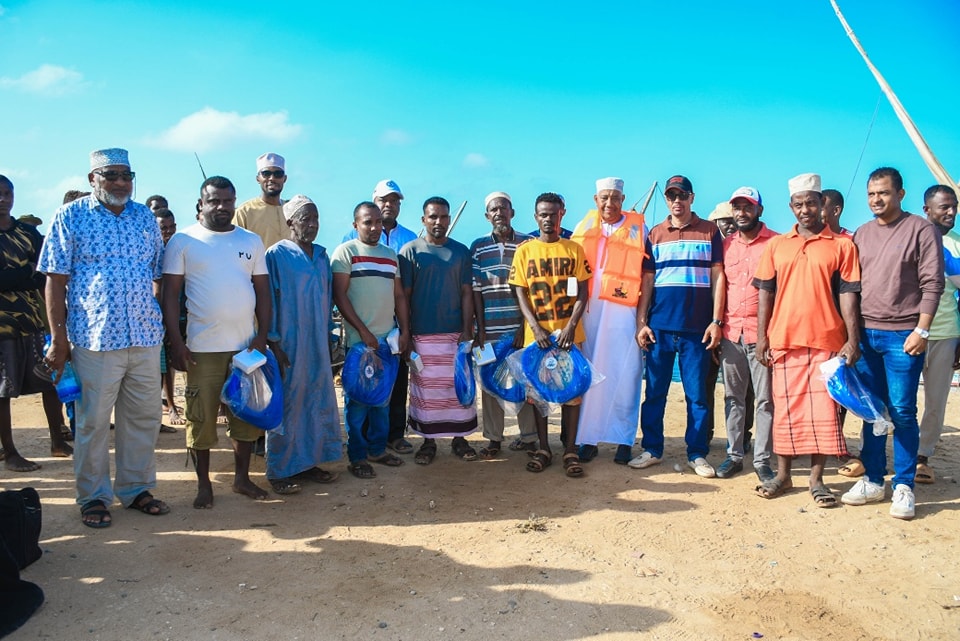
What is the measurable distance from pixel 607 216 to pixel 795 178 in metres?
1.50

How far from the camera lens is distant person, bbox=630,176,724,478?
5641 millimetres

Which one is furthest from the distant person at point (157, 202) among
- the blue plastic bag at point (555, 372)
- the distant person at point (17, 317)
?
the blue plastic bag at point (555, 372)

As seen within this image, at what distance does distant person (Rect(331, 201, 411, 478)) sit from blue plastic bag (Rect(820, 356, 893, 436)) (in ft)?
10.5

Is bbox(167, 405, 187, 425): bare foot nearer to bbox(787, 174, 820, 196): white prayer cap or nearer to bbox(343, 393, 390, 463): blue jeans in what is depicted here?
bbox(343, 393, 390, 463): blue jeans

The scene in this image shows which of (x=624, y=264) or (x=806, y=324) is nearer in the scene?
(x=806, y=324)

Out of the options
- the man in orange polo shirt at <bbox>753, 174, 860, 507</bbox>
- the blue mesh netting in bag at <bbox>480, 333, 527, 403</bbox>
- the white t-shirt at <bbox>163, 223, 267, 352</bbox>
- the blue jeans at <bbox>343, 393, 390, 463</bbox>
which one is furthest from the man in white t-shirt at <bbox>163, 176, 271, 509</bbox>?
the man in orange polo shirt at <bbox>753, 174, 860, 507</bbox>

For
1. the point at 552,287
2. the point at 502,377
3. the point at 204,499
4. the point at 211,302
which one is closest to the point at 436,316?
the point at 502,377

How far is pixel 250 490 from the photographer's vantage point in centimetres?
507

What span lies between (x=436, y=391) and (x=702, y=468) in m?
2.30

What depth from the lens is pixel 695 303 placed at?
564 cm

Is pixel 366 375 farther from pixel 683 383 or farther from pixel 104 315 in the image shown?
pixel 683 383

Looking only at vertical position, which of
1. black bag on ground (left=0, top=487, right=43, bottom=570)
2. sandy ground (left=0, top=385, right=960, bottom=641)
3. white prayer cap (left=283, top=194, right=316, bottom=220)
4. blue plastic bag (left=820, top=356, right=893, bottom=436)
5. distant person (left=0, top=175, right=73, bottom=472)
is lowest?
sandy ground (left=0, top=385, right=960, bottom=641)

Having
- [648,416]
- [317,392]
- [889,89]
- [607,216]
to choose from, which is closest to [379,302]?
[317,392]

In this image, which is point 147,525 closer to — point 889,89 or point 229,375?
point 229,375
